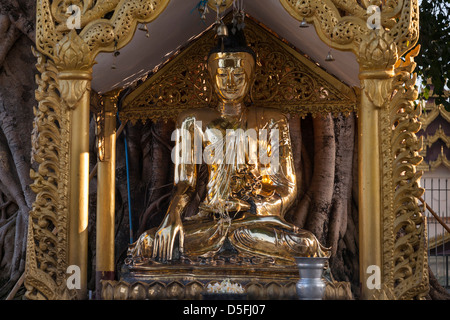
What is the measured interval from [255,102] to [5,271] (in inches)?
118

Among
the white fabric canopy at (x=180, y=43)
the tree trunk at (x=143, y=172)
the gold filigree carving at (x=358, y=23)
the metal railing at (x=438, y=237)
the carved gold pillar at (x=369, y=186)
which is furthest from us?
the metal railing at (x=438, y=237)

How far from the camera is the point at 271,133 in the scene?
20.9 feet

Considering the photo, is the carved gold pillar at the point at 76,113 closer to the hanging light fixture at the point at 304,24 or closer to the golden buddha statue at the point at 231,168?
the golden buddha statue at the point at 231,168

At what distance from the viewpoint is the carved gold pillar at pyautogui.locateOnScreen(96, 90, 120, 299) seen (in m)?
6.35

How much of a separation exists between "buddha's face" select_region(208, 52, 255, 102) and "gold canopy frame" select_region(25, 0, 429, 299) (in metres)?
1.12

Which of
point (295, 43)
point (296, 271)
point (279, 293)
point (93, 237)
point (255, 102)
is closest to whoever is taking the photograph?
point (279, 293)

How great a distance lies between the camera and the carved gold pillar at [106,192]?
6352 millimetres

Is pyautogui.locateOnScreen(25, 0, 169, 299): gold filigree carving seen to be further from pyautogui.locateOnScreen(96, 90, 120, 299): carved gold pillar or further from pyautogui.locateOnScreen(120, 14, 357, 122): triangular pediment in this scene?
pyautogui.locateOnScreen(120, 14, 357, 122): triangular pediment

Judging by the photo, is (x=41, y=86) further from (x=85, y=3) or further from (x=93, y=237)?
(x=93, y=237)

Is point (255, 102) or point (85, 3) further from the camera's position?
point (255, 102)

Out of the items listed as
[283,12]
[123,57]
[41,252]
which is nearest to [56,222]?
[41,252]

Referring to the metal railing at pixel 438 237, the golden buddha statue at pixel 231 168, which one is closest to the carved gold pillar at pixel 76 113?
the golden buddha statue at pixel 231 168

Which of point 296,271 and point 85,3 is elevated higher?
point 85,3

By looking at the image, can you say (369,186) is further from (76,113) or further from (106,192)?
(106,192)
